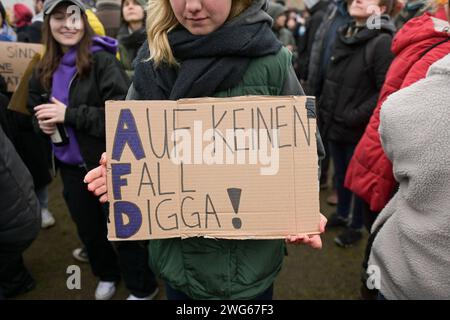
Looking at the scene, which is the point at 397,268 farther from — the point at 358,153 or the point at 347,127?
the point at 347,127

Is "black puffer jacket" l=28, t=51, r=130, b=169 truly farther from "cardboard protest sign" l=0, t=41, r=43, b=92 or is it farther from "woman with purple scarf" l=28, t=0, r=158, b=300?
"cardboard protest sign" l=0, t=41, r=43, b=92

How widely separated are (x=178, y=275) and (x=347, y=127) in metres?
1.86

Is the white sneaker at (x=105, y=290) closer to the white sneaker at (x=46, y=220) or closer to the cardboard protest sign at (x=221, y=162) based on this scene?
the white sneaker at (x=46, y=220)

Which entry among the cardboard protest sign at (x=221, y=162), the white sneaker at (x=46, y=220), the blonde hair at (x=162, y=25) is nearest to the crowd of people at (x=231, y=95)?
the blonde hair at (x=162, y=25)

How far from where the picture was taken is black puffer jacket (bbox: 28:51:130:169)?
6.31 ft

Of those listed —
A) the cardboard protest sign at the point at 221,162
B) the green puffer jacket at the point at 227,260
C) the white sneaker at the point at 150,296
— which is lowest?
the white sneaker at the point at 150,296

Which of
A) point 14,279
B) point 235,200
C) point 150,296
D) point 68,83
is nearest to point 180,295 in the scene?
point 235,200

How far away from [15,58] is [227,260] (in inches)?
78.8

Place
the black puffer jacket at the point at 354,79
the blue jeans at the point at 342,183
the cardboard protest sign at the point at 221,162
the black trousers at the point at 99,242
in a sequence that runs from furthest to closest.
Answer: the blue jeans at the point at 342,183 < the black puffer jacket at the point at 354,79 < the black trousers at the point at 99,242 < the cardboard protest sign at the point at 221,162

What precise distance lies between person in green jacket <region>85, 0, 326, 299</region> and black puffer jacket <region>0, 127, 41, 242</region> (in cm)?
57

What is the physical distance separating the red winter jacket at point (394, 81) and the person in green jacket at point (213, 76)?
582 millimetres

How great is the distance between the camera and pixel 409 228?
1.16 metres

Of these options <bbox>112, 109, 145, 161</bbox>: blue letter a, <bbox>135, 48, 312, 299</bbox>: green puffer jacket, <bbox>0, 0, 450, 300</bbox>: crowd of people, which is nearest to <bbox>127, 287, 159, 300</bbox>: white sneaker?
<bbox>0, 0, 450, 300</bbox>: crowd of people

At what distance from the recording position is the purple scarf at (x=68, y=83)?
6.53 ft
